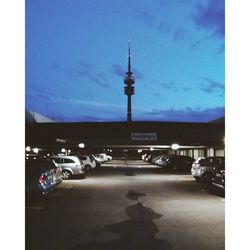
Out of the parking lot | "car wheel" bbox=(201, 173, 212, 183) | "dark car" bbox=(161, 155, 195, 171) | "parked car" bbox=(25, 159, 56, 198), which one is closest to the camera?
the parking lot

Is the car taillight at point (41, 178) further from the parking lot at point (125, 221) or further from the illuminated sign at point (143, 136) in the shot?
the illuminated sign at point (143, 136)

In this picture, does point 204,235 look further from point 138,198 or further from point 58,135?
point 58,135

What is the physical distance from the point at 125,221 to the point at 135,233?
1.61 m

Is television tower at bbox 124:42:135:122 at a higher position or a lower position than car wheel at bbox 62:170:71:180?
higher

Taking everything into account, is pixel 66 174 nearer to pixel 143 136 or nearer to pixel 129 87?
pixel 143 136

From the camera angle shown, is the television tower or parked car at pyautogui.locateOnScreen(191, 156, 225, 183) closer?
parked car at pyautogui.locateOnScreen(191, 156, 225, 183)

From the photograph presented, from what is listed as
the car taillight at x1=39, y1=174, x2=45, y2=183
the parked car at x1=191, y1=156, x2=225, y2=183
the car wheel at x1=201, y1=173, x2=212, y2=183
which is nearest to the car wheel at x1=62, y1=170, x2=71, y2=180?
the parked car at x1=191, y1=156, x2=225, y2=183

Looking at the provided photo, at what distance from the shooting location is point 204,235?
9.06 metres

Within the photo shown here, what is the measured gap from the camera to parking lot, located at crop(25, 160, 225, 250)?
8.28m

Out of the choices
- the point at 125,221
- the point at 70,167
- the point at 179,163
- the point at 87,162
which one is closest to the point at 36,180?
the point at 125,221

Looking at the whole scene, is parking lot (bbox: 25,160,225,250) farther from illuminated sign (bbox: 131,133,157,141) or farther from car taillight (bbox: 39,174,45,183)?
illuminated sign (bbox: 131,133,157,141)

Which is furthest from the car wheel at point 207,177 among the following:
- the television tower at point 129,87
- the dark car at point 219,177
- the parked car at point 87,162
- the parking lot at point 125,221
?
the television tower at point 129,87

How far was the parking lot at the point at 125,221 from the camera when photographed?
8281 millimetres
